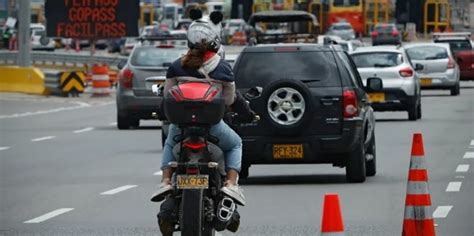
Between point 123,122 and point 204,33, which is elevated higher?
point 204,33

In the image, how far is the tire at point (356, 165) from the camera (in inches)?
703

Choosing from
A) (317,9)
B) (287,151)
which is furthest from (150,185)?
(317,9)

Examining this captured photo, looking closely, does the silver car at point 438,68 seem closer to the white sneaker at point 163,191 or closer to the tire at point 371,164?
the tire at point 371,164

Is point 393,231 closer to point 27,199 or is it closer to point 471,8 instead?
point 27,199

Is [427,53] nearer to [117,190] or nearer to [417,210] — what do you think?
[117,190]

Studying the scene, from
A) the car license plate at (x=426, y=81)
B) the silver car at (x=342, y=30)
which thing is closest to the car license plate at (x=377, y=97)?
the car license plate at (x=426, y=81)

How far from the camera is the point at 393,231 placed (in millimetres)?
13242

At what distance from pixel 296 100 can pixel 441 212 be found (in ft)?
11.0

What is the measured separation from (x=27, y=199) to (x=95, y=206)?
1.16m

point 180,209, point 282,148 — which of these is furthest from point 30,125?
point 180,209

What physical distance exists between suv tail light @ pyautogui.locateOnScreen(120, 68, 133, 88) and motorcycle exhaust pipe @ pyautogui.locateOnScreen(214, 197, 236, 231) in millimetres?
19350

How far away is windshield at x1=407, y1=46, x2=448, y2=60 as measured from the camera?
147ft

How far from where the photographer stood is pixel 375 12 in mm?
110188

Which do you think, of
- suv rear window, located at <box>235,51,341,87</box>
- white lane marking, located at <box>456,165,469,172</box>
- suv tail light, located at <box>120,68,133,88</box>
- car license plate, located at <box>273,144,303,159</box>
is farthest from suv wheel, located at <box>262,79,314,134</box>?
suv tail light, located at <box>120,68,133,88</box>
